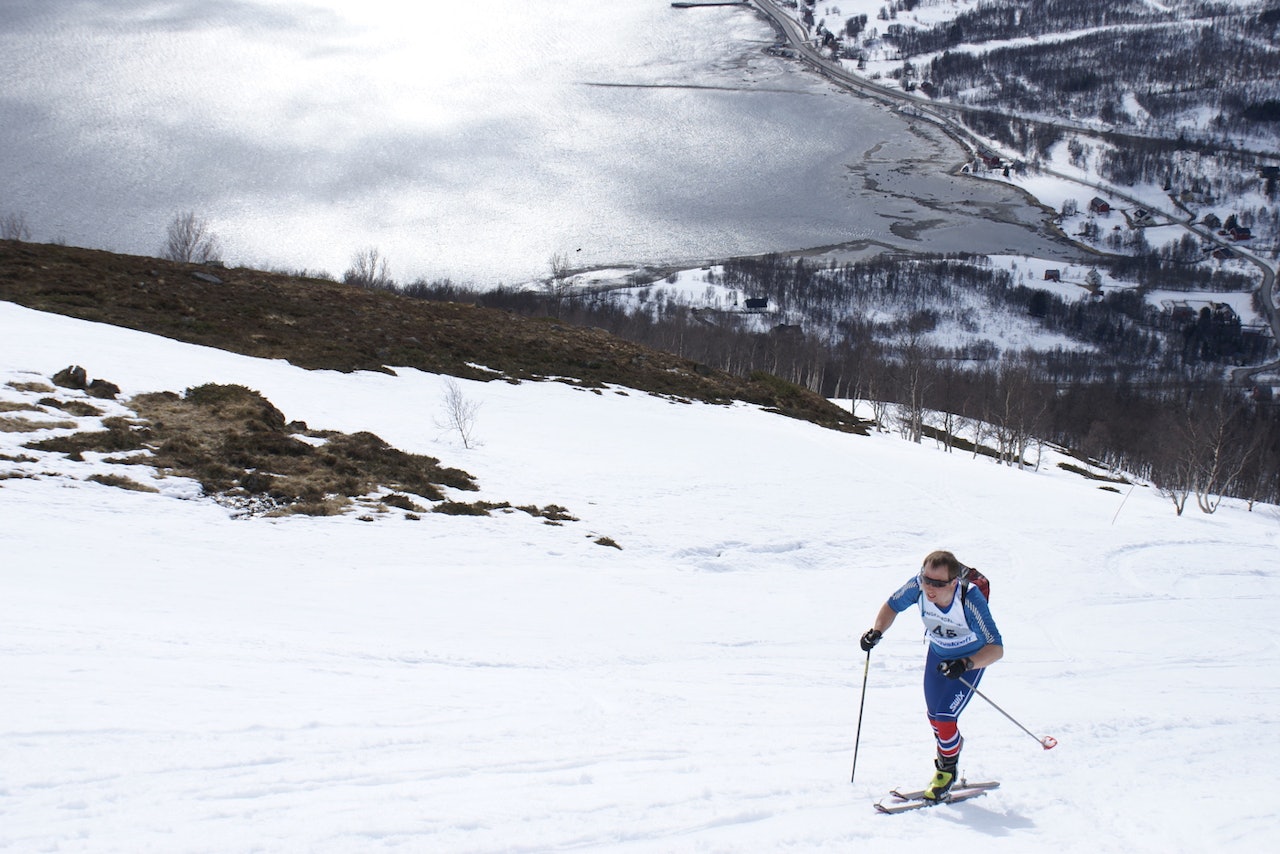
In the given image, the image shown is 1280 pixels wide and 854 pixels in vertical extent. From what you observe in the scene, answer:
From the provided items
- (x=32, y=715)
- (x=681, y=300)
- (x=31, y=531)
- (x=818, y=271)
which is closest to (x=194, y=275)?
(x=31, y=531)

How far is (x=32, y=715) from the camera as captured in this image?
221 inches

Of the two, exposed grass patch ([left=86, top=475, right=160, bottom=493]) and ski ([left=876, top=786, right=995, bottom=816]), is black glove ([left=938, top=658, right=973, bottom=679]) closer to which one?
ski ([left=876, top=786, right=995, bottom=816])

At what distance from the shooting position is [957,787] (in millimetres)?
6535

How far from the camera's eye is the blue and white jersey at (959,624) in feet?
20.4

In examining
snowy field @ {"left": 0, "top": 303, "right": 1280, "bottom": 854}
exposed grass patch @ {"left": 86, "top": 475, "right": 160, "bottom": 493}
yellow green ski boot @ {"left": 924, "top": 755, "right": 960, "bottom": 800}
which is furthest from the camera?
exposed grass patch @ {"left": 86, "top": 475, "right": 160, "bottom": 493}

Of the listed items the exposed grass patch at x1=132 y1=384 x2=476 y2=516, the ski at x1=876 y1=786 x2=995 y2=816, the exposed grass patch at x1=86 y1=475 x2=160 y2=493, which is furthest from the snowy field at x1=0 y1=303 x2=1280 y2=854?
the exposed grass patch at x1=132 y1=384 x2=476 y2=516

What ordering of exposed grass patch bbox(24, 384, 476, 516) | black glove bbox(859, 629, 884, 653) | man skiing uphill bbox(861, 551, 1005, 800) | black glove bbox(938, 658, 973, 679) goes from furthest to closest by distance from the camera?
1. exposed grass patch bbox(24, 384, 476, 516)
2. black glove bbox(859, 629, 884, 653)
3. man skiing uphill bbox(861, 551, 1005, 800)
4. black glove bbox(938, 658, 973, 679)

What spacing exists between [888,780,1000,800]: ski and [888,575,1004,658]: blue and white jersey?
44.5 inches

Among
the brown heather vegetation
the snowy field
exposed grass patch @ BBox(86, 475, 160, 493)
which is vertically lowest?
the snowy field

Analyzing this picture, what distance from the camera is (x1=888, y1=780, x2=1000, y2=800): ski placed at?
6.36 metres

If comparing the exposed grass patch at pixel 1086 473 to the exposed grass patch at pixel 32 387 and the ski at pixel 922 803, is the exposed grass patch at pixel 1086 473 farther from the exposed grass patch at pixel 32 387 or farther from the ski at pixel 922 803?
the exposed grass patch at pixel 32 387

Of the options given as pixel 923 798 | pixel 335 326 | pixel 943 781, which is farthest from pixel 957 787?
pixel 335 326

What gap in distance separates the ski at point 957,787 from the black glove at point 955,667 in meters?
1.08

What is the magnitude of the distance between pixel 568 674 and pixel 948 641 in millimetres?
4390
